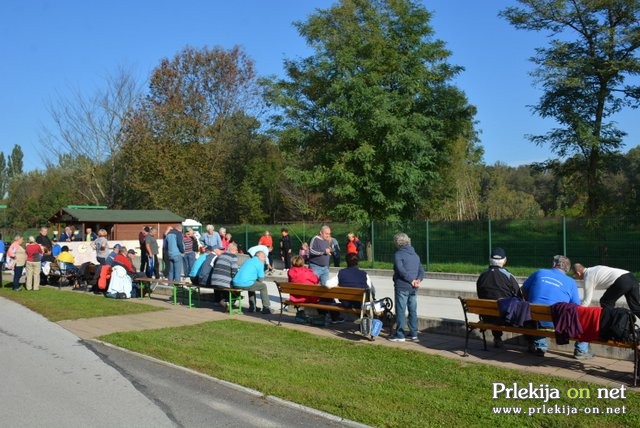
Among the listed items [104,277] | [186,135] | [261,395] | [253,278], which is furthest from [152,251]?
[186,135]

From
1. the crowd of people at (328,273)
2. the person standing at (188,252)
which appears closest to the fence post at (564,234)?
the crowd of people at (328,273)

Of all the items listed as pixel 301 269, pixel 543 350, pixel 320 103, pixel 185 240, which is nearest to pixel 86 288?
pixel 185 240

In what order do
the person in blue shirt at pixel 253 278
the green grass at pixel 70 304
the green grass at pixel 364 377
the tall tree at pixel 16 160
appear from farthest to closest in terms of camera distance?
1. the tall tree at pixel 16 160
2. the green grass at pixel 70 304
3. the person in blue shirt at pixel 253 278
4. the green grass at pixel 364 377

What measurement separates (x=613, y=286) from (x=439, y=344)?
8.60ft

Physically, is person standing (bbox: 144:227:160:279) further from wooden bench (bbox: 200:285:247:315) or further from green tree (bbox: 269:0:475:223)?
green tree (bbox: 269:0:475:223)

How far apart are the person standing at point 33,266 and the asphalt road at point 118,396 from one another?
8966mm

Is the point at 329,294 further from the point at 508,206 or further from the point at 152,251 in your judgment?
the point at 508,206

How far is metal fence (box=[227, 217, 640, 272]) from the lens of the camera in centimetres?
1908

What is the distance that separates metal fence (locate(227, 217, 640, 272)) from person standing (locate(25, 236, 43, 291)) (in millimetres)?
12839

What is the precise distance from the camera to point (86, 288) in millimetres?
17750

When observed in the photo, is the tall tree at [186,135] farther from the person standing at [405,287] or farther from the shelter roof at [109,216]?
the person standing at [405,287]

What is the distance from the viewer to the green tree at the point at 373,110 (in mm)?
27875

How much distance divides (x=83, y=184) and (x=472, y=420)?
54897mm

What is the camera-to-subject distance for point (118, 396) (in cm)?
645
